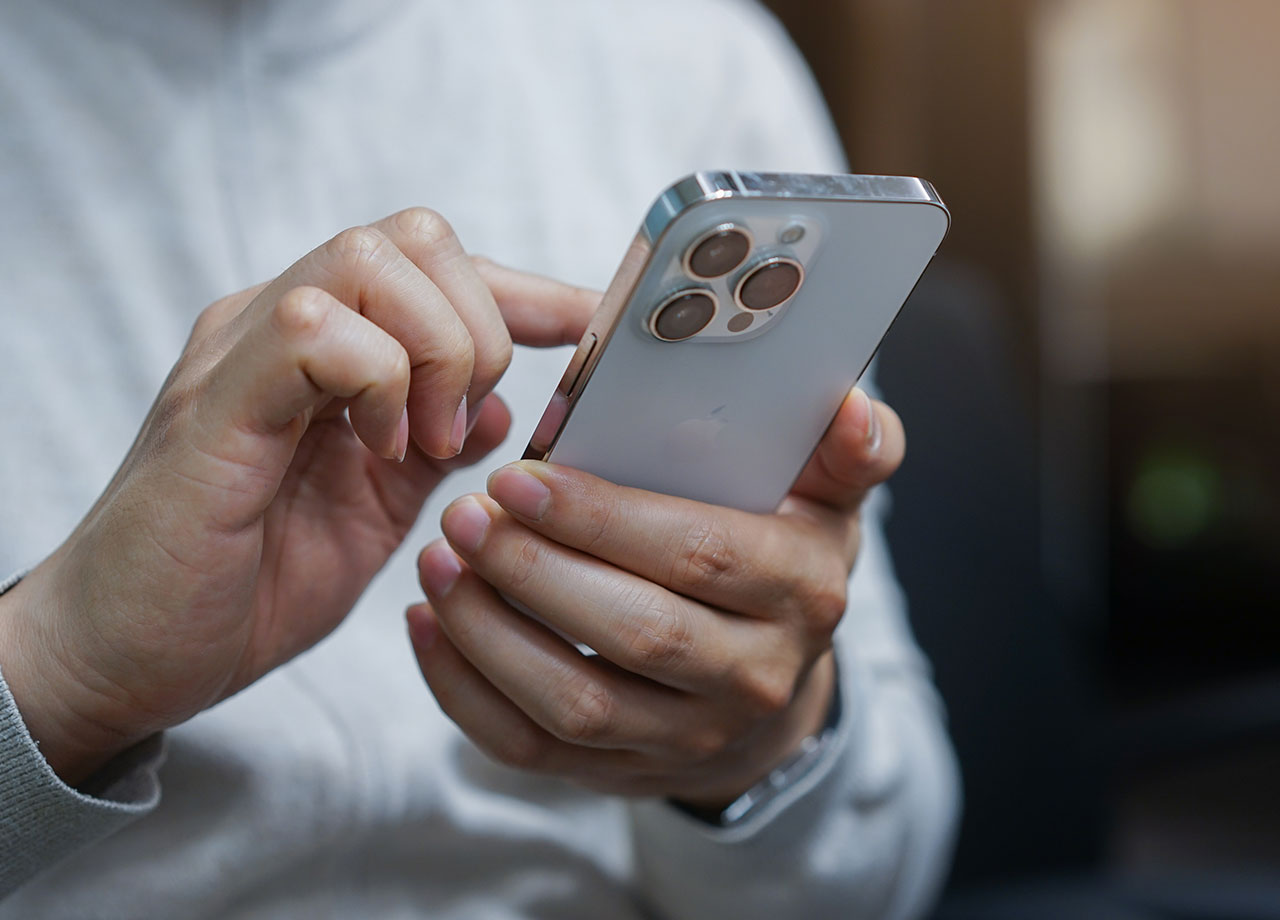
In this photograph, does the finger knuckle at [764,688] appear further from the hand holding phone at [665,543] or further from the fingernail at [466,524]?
the fingernail at [466,524]

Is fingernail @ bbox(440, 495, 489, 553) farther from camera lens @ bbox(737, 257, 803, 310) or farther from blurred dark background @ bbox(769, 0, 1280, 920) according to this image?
blurred dark background @ bbox(769, 0, 1280, 920)

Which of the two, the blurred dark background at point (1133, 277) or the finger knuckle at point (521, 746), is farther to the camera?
the blurred dark background at point (1133, 277)

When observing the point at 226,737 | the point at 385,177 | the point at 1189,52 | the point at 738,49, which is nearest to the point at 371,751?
the point at 226,737

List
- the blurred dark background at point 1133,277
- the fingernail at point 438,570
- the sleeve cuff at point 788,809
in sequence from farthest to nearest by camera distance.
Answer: the blurred dark background at point 1133,277, the sleeve cuff at point 788,809, the fingernail at point 438,570

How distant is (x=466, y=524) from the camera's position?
34 centimetres

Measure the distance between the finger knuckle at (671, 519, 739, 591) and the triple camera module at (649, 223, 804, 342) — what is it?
0.24 feet

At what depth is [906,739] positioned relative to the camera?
580 mm

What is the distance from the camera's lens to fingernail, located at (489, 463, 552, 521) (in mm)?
327

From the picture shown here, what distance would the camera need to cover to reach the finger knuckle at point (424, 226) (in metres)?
0.31

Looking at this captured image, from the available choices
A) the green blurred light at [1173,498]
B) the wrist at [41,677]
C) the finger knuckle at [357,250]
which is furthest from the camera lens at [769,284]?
the green blurred light at [1173,498]

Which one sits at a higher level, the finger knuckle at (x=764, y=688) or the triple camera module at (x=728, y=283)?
the triple camera module at (x=728, y=283)

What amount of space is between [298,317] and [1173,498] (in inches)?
80.0

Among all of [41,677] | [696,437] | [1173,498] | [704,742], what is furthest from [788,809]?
[1173,498]

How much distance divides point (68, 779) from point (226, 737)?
0.28 ft
